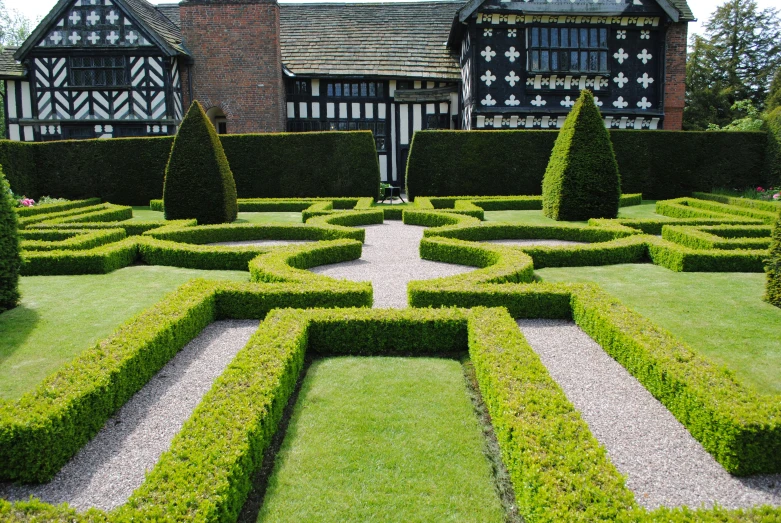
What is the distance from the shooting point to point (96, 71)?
23.1 m

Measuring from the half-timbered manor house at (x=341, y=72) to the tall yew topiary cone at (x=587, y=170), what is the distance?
27.5 ft

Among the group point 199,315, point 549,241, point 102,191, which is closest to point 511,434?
point 199,315

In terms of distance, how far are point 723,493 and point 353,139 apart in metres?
18.4

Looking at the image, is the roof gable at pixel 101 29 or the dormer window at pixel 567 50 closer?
the dormer window at pixel 567 50

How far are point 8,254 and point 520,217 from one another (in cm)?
1219

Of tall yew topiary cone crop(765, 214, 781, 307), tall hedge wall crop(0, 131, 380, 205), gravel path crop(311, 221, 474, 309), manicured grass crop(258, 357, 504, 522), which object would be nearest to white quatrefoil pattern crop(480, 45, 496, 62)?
tall hedge wall crop(0, 131, 380, 205)

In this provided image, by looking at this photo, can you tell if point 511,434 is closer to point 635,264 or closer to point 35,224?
point 635,264

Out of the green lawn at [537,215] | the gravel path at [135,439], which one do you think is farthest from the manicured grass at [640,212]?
the gravel path at [135,439]

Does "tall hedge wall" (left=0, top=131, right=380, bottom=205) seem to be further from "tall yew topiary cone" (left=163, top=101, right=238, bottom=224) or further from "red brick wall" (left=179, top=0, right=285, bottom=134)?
"tall yew topiary cone" (left=163, top=101, right=238, bottom=224)

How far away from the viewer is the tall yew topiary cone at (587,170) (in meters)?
14.4

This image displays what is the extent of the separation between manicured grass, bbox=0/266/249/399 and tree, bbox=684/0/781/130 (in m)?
41.3

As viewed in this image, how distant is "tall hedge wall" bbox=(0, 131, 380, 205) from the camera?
20.0 metres

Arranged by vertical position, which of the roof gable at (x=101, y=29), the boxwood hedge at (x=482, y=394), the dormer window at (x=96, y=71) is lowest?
the boxwood hedge at (x=482, y=394)

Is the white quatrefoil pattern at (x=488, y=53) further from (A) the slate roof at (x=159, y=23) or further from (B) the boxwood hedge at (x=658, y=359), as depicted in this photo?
(B) the boxwood hedge at (x=658, y=359)
